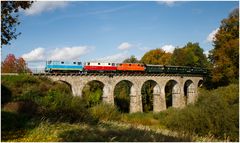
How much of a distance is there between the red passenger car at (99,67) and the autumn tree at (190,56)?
20.3 metres

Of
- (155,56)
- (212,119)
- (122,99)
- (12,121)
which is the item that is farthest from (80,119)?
(155,56)

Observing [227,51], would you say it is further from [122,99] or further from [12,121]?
[12,121]

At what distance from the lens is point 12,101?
15.2 metres

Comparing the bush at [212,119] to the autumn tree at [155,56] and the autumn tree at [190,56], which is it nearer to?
the autumn tree at [190,56]

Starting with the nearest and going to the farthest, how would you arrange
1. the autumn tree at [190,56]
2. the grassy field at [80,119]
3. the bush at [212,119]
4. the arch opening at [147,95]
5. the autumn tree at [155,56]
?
the grassy field at [80,119] < the bush at [212,119] < the arch opening at [147,95] < the autumn tree at [190,56] < the autumn tree at [155,56]

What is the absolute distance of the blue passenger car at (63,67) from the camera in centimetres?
3627

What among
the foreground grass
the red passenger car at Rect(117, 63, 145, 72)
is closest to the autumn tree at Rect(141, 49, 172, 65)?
the red passenger car at Rect(117, 63, 145, 72)

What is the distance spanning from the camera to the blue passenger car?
36.3 m

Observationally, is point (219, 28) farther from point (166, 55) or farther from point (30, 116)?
point (30, 116)

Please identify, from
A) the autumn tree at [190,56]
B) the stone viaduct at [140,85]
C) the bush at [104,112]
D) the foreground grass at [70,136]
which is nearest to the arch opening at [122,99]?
the stone viaduct at [140,85]

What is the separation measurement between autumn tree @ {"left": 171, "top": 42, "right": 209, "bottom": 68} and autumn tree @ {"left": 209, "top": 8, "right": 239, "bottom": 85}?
1514 cm

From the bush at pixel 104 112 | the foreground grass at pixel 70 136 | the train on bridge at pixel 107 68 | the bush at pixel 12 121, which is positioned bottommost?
the bush at pixel 104 112

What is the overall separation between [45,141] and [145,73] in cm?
3857

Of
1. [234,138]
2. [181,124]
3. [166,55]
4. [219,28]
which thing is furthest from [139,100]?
[166,55]
